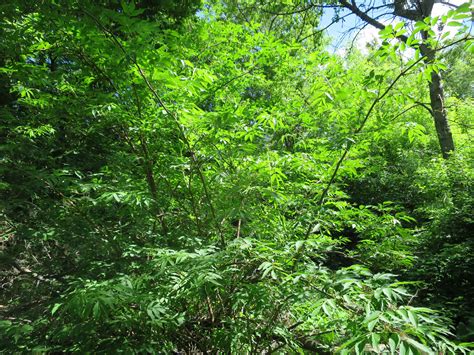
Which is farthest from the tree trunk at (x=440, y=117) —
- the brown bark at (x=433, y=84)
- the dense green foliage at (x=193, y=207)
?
the dense green foliage at (x=193, y=207)

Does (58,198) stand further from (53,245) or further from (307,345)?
(307,345)

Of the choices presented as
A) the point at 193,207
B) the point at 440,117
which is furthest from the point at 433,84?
the point at 193,207

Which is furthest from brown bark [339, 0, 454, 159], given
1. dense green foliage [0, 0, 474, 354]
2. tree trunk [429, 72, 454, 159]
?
dense green foliage [0, 0, 474, 354]

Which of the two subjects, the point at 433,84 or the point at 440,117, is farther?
the point at 440,117

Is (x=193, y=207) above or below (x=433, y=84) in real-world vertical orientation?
below

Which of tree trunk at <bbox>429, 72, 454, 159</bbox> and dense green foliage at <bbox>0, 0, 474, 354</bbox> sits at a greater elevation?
tree trunk at <bbox>429, 72, 454, 159</bbox>

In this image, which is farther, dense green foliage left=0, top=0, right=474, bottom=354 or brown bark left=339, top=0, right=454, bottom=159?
brown bark left=339, top=0, right=454, bottom=159

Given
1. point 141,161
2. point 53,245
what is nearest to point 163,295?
point 141,161

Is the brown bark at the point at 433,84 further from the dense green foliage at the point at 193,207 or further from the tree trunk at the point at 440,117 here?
the dense green foliage at the point at 193,207

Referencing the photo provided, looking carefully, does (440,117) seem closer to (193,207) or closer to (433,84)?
(433,84)

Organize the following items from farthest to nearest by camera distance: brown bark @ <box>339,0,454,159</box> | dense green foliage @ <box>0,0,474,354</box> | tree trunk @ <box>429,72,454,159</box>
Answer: tree trunk @ <box>429,72,454,159</box> → brown bark @ <box>339,0,454,159</box> → dense green foliage @ <box>0,0,474,354</box>

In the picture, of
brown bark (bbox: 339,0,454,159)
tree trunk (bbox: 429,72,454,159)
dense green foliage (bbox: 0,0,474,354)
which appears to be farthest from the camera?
tree trunk (bbox: 429,72,454,159)

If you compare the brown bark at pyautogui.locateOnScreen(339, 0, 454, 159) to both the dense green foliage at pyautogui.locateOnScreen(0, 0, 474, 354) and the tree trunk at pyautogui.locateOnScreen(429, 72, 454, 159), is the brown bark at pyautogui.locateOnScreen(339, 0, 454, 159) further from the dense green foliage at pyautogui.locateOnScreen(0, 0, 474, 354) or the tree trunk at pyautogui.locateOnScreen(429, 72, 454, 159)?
the dense green foliage at pyautogui.locateOnScreen(0, 0, 474, 354)

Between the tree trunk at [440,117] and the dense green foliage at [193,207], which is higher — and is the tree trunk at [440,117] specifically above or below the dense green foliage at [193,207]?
above
